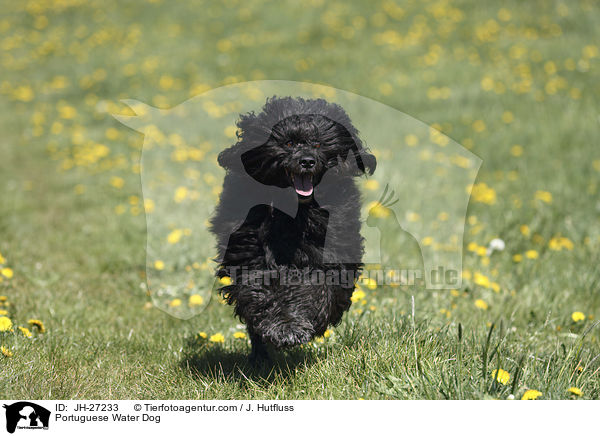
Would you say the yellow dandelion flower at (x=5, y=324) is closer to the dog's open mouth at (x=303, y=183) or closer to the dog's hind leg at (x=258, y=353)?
the dog's hind leg at (x=258, y=353)

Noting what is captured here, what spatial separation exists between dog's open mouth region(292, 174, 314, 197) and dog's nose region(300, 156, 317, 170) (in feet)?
0.21

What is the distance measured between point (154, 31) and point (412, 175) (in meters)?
8.98

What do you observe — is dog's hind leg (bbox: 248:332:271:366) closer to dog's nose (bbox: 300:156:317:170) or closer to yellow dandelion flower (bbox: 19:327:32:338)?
dog's nose (bbox: 300:156:317:170)

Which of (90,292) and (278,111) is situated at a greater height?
(278,111)

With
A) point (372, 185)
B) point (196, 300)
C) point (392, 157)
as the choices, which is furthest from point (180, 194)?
point (392, 157)

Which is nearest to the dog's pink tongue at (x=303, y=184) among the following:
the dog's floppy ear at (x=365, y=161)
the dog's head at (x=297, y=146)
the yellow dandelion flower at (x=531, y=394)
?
the dog's head at (x=297, y=146)

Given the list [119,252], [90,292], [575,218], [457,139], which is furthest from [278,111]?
[457,139]

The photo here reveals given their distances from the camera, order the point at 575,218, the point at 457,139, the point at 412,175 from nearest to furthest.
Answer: the point at 575,218
the point at 412,175
the point at 457,139

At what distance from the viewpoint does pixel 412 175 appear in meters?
7.01

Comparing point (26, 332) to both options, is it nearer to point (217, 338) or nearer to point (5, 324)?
point (5, 324)

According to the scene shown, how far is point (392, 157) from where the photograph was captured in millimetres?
7438
